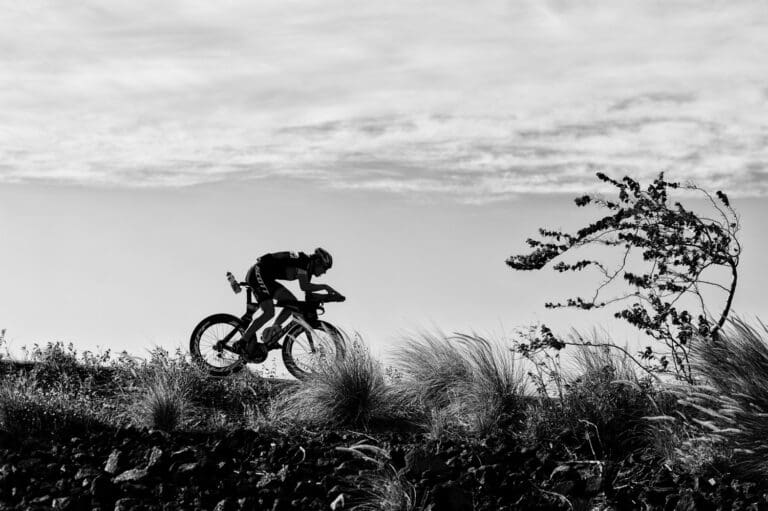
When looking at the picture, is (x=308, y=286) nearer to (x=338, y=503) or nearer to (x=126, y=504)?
(x=126, y=504)

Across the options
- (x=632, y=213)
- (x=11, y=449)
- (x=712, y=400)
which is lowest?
(x=11, y=449)

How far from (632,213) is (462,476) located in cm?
419

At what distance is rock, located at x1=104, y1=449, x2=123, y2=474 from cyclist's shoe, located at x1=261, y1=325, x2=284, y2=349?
15.6 feet

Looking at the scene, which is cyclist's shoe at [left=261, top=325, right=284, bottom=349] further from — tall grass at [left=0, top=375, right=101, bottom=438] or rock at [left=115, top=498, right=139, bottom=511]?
rock at [left=115, top=498, right=139, bottom=511]

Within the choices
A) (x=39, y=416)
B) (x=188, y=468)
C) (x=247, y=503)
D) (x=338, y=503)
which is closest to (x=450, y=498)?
(x=338, y=503)

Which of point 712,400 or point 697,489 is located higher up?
point 712,400

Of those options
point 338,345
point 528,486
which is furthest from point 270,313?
point 528,486

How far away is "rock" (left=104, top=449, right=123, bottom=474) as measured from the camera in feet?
23.9

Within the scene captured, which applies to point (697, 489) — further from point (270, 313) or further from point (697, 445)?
point (270, 313)

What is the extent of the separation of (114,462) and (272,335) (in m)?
4.99

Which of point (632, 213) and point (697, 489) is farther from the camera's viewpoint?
point (632, 213)

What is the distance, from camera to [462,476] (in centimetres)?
683

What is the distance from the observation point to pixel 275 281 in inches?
480

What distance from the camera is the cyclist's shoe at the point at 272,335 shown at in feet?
40.1
